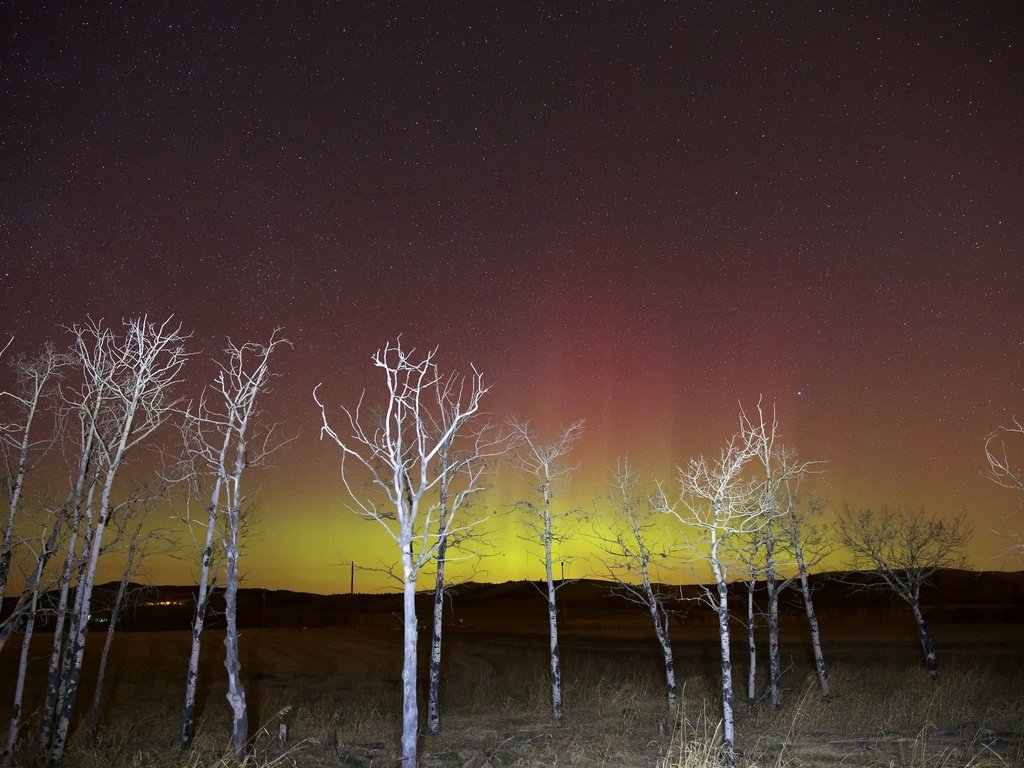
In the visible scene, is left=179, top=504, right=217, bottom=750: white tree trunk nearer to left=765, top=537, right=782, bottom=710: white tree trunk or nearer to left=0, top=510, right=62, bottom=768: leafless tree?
left=0, top=510, right=62, bottom=768: leafless tree

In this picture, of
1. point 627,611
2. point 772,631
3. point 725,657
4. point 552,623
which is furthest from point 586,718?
point 627,611

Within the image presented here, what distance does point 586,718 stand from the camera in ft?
75.1

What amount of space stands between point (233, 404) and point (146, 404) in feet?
9.83

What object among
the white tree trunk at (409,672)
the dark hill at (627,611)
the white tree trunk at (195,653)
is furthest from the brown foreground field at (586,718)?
the dark hill at (627,611)

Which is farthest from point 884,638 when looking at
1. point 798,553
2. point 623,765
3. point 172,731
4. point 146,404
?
point 146,404

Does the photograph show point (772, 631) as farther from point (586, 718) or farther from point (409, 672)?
point (409, 672)

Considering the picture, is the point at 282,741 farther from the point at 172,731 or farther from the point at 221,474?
the point at 172,731

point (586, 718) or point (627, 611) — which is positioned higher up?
point (627, 611)

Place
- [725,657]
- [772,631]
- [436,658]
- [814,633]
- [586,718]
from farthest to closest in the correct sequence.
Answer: [814,633] < [772,631] < [586,718] < [436,658] < [725,657]

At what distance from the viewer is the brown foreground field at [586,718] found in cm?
1636

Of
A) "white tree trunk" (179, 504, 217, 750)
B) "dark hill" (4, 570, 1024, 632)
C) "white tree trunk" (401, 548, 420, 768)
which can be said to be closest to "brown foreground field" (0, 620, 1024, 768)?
"white tree trunk" (179, 504, 217, 750)

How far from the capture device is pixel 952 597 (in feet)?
444

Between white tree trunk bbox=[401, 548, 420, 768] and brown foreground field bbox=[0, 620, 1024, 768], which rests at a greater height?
white tree trunk bbox=[401, 548, 420, 768]

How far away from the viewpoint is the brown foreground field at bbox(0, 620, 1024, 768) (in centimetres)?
1636
